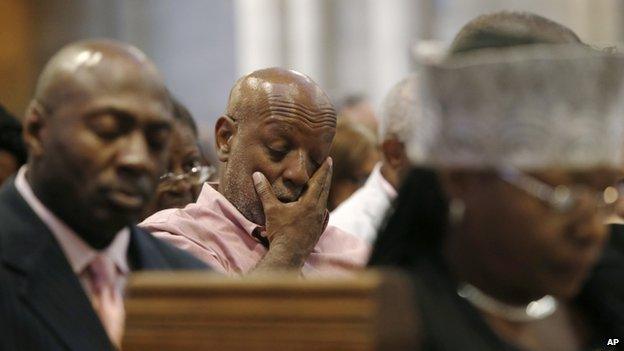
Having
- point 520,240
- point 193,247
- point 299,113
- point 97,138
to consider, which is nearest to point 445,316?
point 520,240

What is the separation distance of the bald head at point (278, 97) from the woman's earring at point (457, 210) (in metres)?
2.15

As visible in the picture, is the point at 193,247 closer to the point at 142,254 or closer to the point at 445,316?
the point at 142,254

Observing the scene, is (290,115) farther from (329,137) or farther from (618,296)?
(618,296)

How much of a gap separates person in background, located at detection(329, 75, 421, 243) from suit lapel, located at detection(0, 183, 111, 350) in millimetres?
2777

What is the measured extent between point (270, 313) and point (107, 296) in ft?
2.84

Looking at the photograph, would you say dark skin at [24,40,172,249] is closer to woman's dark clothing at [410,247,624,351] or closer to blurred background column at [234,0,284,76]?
woman's dark clothing at [410,247,624,351]

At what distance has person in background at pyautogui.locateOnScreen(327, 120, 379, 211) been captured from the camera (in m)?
6.92

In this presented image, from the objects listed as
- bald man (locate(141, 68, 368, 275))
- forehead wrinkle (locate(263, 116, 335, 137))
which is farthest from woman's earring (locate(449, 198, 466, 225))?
forehead wrinkle (locate(263, 116, 335, 137))

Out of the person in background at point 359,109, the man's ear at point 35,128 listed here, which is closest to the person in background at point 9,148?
the man's ear at point 35,128

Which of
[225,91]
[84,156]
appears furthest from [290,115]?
[225,91]

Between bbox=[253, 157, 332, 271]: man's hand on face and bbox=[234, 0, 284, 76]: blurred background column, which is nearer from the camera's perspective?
bbox=[253, 157, 332, 271]: man's hand on face

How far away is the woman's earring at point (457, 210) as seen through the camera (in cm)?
284

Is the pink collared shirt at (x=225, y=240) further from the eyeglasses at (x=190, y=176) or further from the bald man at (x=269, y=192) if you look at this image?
the eyeglasses at (x=190, y=176)

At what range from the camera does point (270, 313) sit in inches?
105
